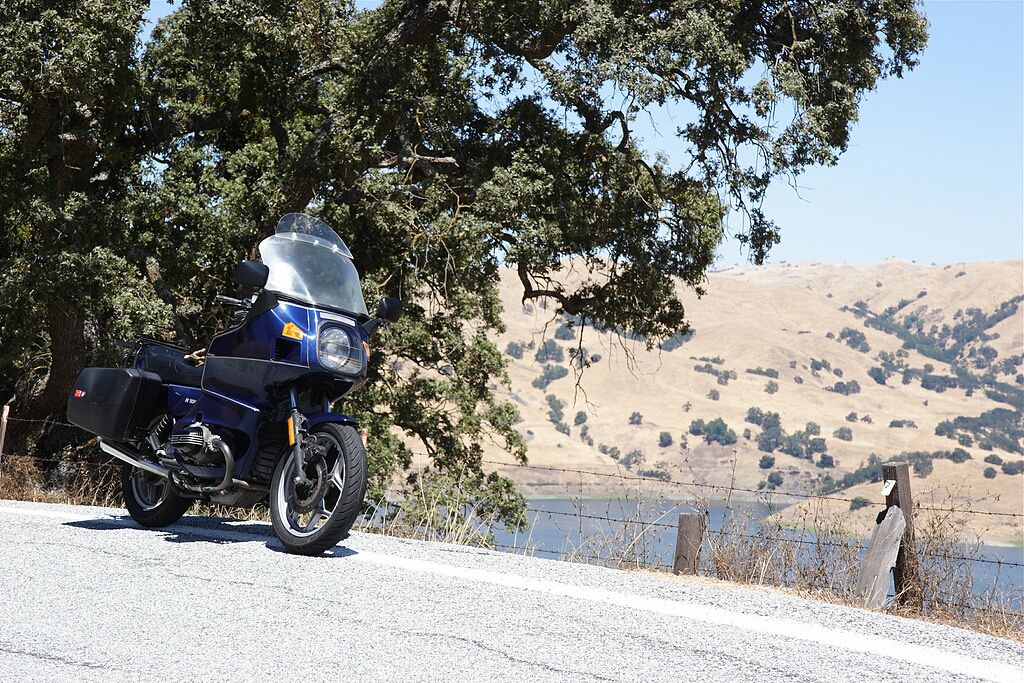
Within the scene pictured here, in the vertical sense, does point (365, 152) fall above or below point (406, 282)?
above

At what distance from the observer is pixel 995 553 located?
730cm

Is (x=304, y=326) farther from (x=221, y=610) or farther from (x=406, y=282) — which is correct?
(x=406, y=282)

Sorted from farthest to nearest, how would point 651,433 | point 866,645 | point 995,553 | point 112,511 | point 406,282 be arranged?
point 651,433 < point 406,282 < point 112,511 < point 995,553 < point 866,645

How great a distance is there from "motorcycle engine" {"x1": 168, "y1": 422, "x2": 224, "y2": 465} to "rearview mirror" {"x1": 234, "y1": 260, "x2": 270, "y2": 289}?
1049mm

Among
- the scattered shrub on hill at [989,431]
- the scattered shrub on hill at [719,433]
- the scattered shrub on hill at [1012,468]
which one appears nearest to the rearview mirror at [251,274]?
the scattered shrub on hill at [1012,468]

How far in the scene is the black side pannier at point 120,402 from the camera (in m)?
7.04

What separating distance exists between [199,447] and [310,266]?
1.42 metres

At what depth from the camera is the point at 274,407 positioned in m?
6.34

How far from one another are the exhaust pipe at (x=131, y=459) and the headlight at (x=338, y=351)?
1570mm

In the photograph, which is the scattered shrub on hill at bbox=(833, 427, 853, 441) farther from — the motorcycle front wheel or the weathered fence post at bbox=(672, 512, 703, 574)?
the motorcycle front wheel

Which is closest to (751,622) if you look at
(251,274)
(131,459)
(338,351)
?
(338,351)

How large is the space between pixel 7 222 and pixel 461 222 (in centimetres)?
629

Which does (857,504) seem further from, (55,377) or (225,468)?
(55,377)

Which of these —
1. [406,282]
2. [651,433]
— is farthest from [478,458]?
[651,433]
